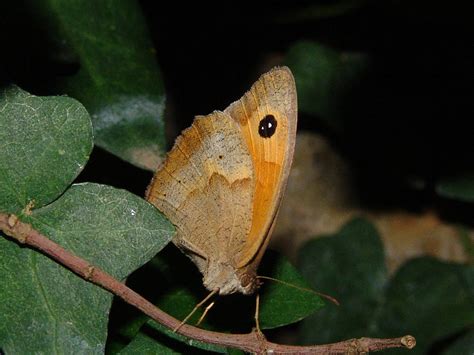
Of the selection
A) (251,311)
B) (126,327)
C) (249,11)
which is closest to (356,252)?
(249,11)

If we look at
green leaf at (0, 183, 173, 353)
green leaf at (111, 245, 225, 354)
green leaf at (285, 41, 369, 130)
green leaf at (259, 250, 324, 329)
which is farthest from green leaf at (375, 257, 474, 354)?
green leaf at (0, 183, 173, 353)

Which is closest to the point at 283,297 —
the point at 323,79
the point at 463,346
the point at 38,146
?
the point at 38,146

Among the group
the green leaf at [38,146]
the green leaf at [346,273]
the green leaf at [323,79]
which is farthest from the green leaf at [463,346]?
the green leaf at [38,146]

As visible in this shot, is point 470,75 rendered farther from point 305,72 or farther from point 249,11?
point 249,11

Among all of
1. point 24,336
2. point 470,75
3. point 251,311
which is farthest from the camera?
point 470,75

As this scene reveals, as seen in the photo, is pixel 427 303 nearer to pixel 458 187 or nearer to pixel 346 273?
pixel 346 273

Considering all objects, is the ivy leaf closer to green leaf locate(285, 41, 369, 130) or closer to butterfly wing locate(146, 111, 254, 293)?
butterfly wing locate(146, 111, 254, 293)

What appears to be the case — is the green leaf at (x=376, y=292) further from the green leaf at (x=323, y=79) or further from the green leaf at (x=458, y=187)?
the green leaf at (x=323, y=79)
